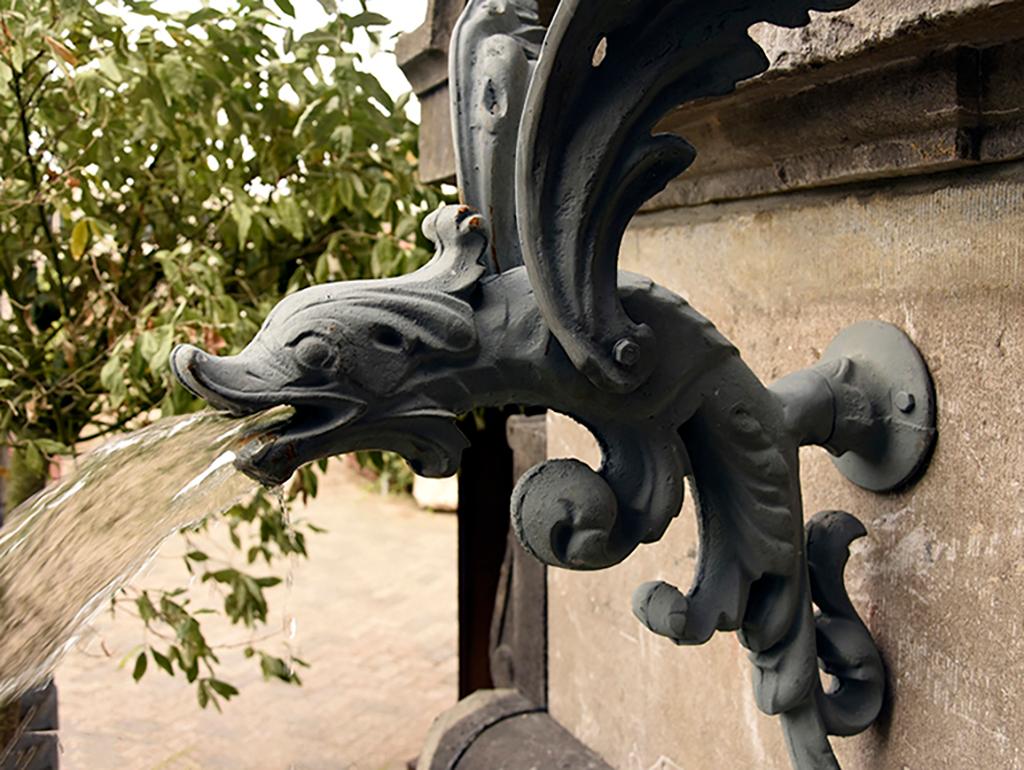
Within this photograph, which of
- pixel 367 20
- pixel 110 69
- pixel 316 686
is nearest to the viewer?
pixel 110 69

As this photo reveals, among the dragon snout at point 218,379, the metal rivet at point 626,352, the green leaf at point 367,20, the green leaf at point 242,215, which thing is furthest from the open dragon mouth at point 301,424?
the green leaf at point 242,215

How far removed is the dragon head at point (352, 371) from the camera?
0.59 meters

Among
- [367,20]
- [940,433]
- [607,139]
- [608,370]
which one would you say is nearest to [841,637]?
[940,433]

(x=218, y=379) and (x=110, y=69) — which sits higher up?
(x=110, y=69)

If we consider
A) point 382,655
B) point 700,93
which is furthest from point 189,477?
point 382,655

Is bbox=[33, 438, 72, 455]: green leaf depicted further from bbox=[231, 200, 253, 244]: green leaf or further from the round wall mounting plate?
the round wall mounting plate

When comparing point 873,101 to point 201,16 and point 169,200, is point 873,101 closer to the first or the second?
point 201,16

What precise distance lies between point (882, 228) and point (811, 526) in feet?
0.76

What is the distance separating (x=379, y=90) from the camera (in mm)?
1934

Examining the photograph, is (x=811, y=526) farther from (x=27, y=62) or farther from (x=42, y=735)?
(x=27, y=62)

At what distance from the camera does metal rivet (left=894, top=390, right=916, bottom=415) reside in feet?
2.60

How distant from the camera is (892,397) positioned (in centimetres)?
81

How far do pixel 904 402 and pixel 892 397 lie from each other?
0.04 ft

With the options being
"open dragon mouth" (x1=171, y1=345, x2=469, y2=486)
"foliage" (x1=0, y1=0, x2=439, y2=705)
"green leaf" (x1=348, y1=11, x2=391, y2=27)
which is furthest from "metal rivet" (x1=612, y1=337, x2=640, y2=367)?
"green leaf" (x1=348, y1=11, x2=391, y2=27)
